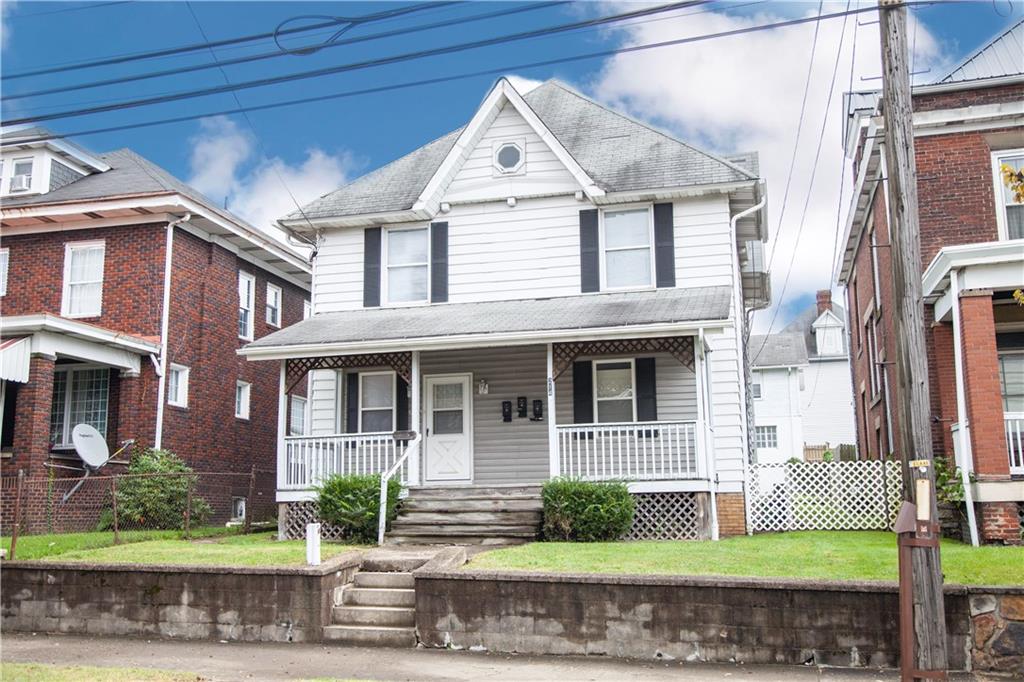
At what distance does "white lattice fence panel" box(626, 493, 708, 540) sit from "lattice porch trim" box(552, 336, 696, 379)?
7.36 feet

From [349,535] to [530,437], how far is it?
4.26 meters

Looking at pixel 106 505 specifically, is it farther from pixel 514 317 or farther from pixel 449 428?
pixel 514 317

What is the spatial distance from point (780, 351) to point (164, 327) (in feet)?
98.7

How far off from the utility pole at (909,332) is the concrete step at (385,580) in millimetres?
5920

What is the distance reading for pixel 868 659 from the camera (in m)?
9.19

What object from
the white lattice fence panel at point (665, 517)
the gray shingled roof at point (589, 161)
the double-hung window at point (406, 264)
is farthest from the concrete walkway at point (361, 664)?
the gray shingled roof at point (589, 161)

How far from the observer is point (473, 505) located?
51.3ft

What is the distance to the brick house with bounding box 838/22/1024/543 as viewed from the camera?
13930 millimetres

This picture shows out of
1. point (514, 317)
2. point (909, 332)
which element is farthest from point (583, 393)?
point (909, 332)

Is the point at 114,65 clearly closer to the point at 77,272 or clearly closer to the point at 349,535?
the point at 349,535

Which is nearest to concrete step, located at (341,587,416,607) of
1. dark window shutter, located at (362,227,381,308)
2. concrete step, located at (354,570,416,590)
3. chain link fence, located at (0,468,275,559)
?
concrete step, located at (354,570,416,590)

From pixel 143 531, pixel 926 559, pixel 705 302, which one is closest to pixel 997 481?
pixel 705 302

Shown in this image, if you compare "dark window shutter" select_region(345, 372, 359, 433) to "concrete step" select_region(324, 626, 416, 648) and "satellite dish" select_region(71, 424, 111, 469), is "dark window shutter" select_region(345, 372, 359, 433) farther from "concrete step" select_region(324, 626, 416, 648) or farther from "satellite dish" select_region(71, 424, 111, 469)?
"concrete step" select_region(324, 626, 416, 648)

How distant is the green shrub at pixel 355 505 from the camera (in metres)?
15.4
